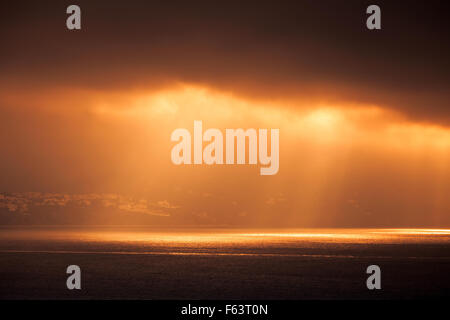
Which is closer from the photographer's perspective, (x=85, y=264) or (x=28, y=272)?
(x=28, y=272)

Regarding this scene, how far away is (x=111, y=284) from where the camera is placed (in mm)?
81875

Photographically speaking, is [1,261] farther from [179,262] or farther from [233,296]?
[233,296]

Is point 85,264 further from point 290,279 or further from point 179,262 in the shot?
point 290,279
